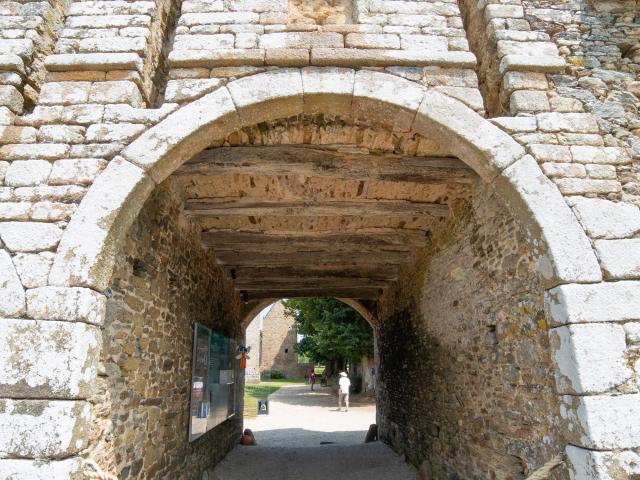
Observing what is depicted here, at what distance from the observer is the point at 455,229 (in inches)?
193

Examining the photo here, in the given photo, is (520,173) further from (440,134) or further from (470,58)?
(470,58)

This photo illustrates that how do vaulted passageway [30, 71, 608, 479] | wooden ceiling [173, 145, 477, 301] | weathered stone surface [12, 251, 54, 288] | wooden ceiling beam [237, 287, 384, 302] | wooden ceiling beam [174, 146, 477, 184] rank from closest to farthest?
weathered stone surface [12, 251, 54, 288] → vaulted passageway [30, 71, 608, 479] → wooden ceiling beam [174, 146, 477, 184] → wooden ceiling [173, 145, 477, 301] → wooden ceiling beam [237, 287, 384, 302]

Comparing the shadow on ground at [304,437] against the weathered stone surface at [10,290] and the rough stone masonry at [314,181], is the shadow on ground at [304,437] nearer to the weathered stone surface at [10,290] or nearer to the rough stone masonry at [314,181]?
the rough stone masonry at [314,181]

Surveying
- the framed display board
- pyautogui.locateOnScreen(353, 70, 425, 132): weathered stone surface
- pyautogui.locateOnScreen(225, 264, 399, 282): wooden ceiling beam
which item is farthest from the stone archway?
pyautogui.locateOnScreen(353, 70, 425, 132): weathered stone surface

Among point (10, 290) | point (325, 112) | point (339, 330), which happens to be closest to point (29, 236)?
point (10, 290)

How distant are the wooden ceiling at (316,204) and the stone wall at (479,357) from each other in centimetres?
43

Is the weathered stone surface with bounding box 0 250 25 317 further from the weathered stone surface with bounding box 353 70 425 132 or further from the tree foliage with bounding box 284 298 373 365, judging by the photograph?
the tree foliage with bounding box 284 298 373 365

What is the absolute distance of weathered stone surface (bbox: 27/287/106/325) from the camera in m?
2.58

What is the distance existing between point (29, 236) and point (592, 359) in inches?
141

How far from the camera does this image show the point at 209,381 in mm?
5586

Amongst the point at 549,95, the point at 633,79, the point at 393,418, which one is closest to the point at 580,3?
the point at 633,79

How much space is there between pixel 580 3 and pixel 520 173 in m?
1.92

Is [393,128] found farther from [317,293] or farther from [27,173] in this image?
[317,293]

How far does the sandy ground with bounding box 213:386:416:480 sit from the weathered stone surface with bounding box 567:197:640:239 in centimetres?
473
